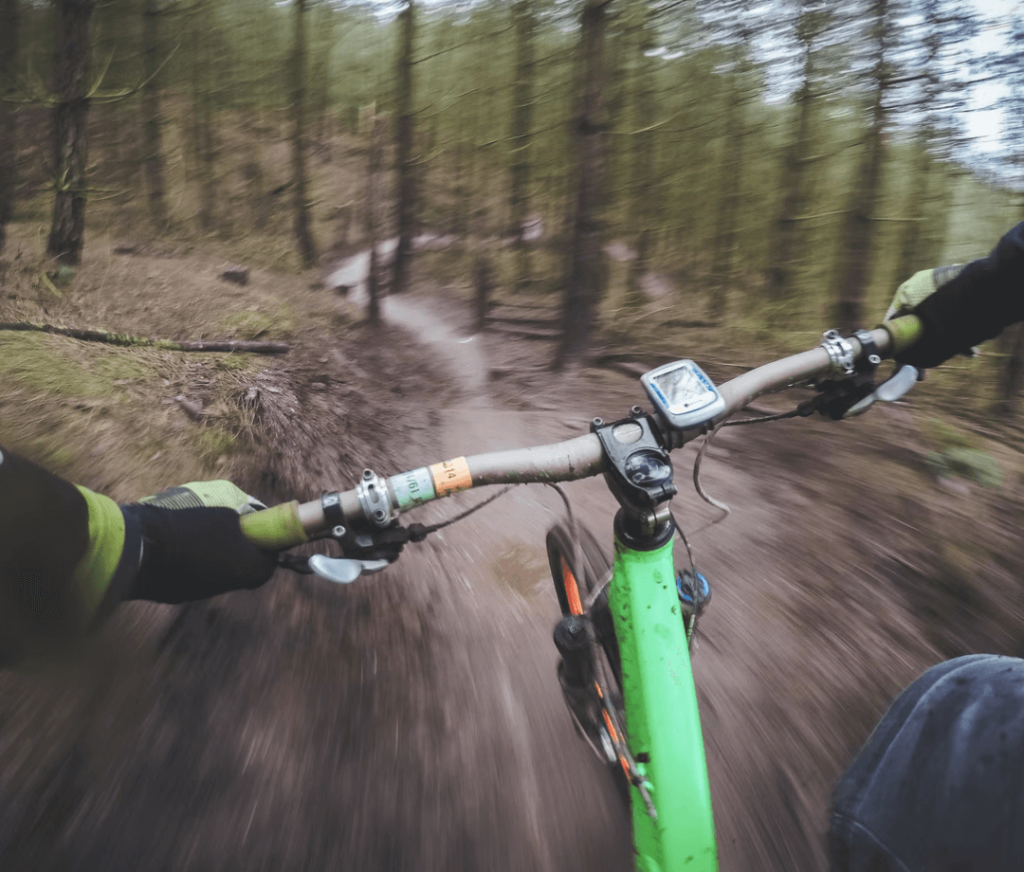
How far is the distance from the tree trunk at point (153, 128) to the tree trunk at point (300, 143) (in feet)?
11.8

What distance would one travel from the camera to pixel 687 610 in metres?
1.93

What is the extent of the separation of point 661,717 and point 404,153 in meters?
12.5

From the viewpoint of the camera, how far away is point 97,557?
1280mm

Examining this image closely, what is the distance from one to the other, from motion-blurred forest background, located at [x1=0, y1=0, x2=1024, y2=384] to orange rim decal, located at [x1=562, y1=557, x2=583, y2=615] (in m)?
5.34

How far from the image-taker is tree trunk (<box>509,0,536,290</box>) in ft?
34.8

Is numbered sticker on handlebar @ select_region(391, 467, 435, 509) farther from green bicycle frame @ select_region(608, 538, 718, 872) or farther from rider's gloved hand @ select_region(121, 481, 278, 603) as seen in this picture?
green bicycle frame @ select_region(608, 538, 718, 872)

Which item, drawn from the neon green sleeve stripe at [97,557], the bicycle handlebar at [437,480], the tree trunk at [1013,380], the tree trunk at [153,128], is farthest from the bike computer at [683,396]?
the tree trunk at [153,128]

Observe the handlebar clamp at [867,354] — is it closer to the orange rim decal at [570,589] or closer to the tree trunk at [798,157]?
the orange rim decal at [570,589]

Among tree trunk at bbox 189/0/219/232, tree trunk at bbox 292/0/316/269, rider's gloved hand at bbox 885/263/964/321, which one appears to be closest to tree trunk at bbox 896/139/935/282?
rider's gloved hand at bbox 885/263/964/321

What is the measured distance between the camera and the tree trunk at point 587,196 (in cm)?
671

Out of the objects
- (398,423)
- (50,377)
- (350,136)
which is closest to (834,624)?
(398,423)

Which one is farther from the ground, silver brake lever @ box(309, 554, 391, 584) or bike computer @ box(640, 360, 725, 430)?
bike computer @ box(640, 360, 725, 430)

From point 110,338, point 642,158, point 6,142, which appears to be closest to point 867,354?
point 110,338

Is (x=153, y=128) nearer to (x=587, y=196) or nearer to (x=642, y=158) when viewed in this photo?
(x=642, y=158)
